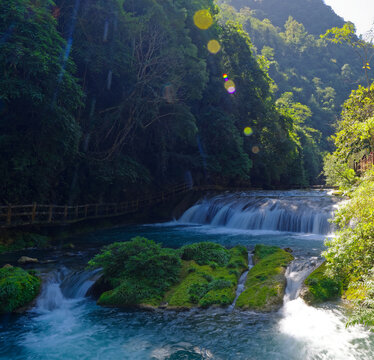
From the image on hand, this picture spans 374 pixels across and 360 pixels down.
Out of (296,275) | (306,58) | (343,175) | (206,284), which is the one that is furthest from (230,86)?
(306,58)

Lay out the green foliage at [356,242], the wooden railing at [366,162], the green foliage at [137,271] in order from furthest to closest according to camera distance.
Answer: the wooden railing at [366,162] < the green foliage at [137,271] < the green foliage at [356,242]

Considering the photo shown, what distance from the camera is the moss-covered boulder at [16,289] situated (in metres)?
→ 7.86

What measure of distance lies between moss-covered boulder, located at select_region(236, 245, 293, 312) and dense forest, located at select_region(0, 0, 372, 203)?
34.4ft

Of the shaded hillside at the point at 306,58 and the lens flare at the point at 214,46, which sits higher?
the shaded hillside at the point at 306,58

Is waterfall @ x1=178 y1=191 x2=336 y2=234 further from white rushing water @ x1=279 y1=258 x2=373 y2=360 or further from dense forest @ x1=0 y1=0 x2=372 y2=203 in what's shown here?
white rushing water @ x1=279 y1=258 x2=373 y2=360

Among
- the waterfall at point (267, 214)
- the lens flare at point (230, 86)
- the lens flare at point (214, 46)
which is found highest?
the lens flare at point (214, 46)

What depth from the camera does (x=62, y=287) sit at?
9.28m

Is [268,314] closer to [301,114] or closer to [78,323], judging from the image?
[78,323]

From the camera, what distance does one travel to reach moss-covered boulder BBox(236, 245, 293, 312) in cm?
757

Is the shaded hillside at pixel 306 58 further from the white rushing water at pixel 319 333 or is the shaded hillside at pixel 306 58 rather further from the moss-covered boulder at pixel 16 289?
the moss-covered boulder at pixel 16 289

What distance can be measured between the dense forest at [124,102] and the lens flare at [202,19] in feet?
0.34

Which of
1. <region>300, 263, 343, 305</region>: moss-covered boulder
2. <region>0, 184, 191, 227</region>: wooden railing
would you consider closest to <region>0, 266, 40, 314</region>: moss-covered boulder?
<region>0, 184, 191, 227</region>: wooden railing

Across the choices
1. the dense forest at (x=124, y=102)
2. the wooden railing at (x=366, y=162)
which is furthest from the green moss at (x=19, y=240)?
the wooden railing at (x=366, y=162)

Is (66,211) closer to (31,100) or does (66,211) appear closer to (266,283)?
(31,100)
